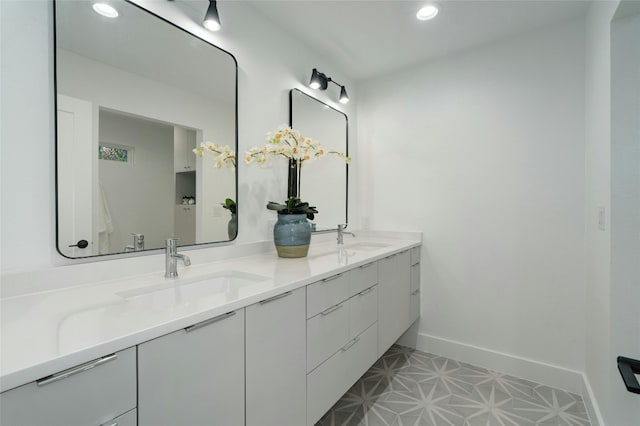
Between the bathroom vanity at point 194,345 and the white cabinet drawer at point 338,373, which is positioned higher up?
the bathroom vanity at point 194,345

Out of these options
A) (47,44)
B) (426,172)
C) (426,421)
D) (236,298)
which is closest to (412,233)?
(426,172)

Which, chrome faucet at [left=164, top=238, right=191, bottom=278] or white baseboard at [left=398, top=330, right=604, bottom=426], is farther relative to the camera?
white baseboard at [left=398, top=330, right=604, bottom=426]

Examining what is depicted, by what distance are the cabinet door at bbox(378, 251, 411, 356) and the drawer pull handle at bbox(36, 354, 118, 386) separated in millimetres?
1481

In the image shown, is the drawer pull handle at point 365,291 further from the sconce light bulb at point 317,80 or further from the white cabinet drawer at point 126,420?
the sconce light bulb at point 317,80

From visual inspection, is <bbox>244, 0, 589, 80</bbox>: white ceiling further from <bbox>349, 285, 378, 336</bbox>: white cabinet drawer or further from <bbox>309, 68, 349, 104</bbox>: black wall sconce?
<bbox>349, 285, 378, 336</bbox>: white cabinet drawer

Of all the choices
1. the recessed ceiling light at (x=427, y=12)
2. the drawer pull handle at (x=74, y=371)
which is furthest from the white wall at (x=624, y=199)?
the drawer pull handle at (x=74, y=371)

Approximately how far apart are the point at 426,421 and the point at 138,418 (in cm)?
157

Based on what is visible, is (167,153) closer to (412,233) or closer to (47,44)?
(47,44)

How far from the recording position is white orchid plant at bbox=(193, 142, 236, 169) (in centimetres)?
161

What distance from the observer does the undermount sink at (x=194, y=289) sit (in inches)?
43.2

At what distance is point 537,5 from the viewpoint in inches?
73.8

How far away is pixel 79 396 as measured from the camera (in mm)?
647

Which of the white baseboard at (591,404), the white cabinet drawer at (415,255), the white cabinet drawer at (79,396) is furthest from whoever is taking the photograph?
the white cabinet drawer at (415,255)

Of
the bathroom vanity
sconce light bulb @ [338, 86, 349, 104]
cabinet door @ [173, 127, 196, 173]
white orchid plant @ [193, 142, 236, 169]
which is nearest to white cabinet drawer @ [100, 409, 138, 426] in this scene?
the bathroom vanity
